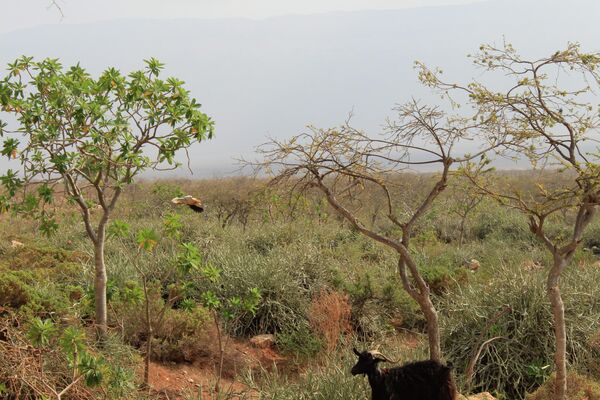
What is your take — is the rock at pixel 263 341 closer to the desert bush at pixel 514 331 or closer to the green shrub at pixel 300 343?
the green shrub at pixel 300 343

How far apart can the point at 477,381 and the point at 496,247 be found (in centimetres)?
778

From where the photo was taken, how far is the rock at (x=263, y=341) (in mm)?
7273

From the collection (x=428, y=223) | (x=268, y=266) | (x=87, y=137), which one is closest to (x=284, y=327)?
(x=268, y=266)

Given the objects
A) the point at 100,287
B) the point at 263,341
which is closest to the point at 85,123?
the point at 100,287

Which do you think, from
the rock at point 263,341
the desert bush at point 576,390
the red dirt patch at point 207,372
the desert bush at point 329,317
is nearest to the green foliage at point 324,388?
the red dirt patch at point 207,372

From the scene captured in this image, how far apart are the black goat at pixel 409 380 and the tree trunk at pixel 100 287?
2513 millimetres

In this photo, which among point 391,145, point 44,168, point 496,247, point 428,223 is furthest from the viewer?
point 428,223

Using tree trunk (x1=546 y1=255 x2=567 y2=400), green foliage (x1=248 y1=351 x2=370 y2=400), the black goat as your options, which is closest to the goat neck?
the black goat

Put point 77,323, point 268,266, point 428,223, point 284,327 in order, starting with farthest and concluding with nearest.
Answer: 1. point 428,223
2. point 268,266
3. point 284,327
4. point 77,323

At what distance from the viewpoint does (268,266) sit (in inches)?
324

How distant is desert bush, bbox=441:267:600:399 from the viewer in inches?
235

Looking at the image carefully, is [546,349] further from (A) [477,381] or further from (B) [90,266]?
(B) [90,266]

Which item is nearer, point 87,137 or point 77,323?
point 87,137

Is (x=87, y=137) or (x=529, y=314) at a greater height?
(x=87, y=137)
